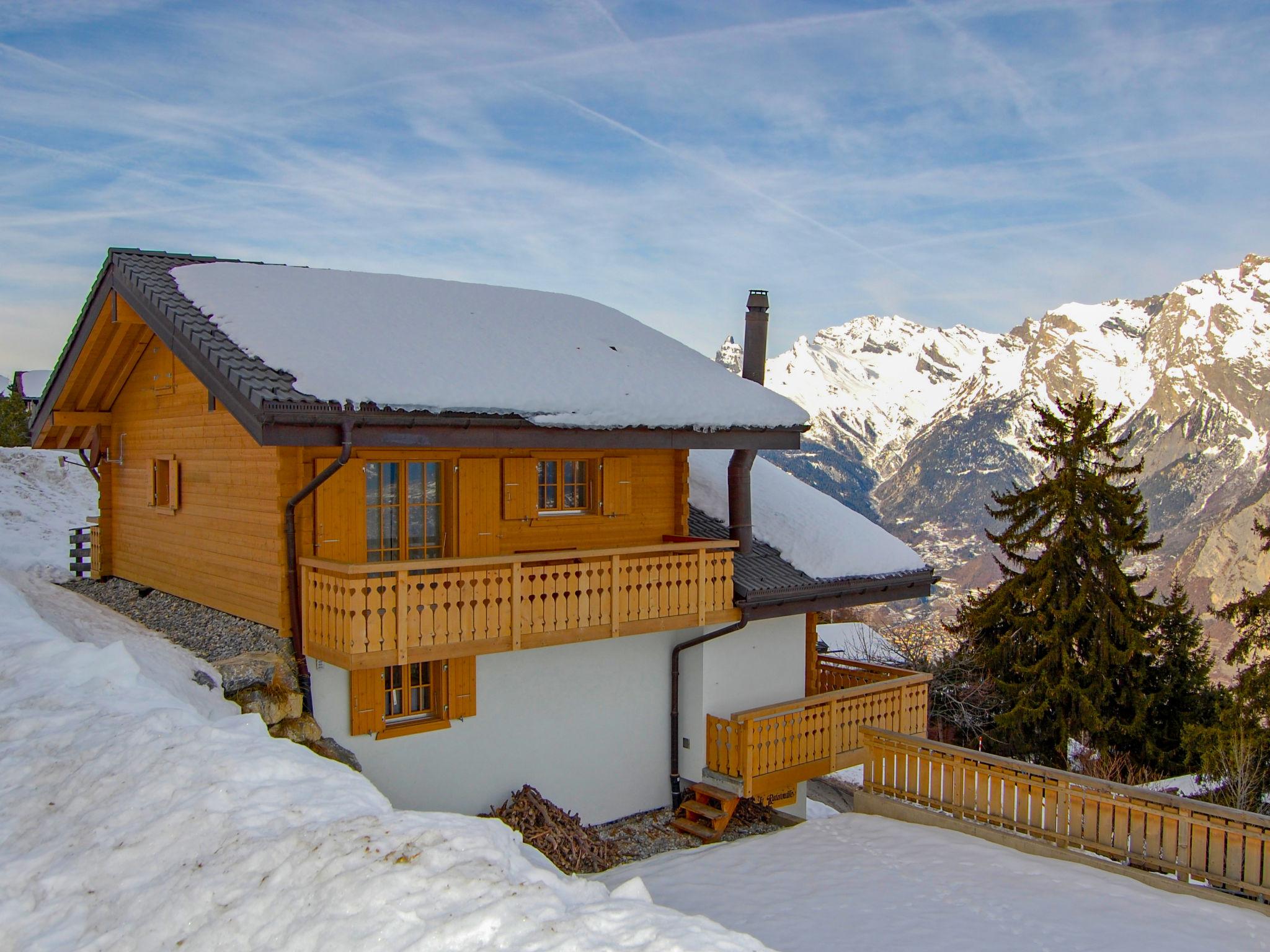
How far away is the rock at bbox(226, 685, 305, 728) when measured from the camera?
10375 millimetres

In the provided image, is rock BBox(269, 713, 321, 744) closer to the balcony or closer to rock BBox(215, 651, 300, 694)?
rock BBox(215, 651, 300, 694)

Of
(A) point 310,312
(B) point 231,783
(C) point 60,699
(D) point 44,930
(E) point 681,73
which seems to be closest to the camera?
(D) point 44,930

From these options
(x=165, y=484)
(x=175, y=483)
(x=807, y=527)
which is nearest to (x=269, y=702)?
(x=175, y=483)

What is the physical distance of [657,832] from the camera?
1306cm

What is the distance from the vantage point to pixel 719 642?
13.8 metres

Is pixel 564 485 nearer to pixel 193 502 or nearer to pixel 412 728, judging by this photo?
pixel 412 728

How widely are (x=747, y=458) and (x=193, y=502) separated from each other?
7510mm

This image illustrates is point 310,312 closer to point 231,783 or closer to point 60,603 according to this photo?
point 60,603

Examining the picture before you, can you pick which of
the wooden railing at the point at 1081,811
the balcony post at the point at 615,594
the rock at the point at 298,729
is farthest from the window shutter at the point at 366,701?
the wooden railing at the point at 1081,811

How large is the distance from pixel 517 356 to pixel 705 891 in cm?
675

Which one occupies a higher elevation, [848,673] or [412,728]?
[412,728]

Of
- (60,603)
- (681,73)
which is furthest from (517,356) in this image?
(681,73)

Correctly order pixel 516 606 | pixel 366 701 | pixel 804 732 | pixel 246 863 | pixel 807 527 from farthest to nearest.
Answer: pixel 807 527, pixel 804 732, pixel 366 701, pixel 516 606, pixel 246 863

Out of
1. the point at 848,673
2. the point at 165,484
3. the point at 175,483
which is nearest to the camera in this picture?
the point at 175,483
